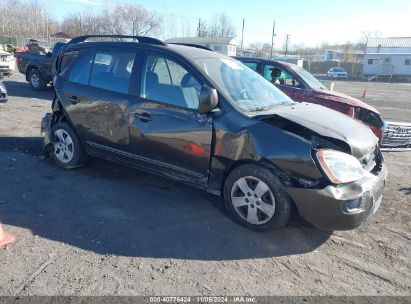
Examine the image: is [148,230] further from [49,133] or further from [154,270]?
[49,133]

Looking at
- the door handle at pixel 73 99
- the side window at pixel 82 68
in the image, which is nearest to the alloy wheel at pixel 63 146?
the door handle at pixel 73 99

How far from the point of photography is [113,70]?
15.1ft

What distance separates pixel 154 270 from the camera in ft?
9.79

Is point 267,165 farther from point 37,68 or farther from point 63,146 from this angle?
point 37,68

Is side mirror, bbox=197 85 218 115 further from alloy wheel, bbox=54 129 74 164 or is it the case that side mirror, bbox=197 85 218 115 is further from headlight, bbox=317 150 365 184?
alloy wheel, bbox=54 129 74 164

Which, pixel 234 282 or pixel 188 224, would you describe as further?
pixel 188 224

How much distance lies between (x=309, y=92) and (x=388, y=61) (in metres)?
49.9

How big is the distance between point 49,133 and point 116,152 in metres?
1.38

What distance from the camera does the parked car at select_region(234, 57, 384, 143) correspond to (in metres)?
6.97

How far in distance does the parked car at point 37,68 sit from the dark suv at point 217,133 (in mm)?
8775

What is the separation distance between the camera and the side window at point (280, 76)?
8.16m

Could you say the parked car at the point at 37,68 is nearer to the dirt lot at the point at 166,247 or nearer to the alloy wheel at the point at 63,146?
the alloy wheel at the point at 63,146

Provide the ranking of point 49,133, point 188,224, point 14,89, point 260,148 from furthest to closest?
point 14,89, point 49,133, point 188,224, point 260,148

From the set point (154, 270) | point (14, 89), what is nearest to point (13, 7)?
point (14, 89)
